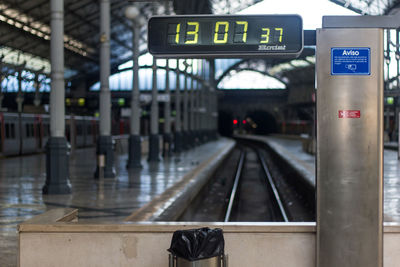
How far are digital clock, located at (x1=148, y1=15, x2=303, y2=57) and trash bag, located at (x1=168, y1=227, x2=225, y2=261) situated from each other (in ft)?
5.70

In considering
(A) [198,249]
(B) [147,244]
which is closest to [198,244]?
(A) [198,249]

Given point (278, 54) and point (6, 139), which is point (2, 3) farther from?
point (278, 54)

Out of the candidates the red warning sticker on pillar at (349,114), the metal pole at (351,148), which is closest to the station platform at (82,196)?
the metal pole at (351,148)

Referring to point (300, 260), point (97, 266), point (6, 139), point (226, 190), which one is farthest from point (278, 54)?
point (6, 139)

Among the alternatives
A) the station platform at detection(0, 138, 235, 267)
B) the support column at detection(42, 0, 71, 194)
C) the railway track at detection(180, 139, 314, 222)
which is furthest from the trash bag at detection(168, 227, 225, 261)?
the support column at detection(42, 0, 71, 194)

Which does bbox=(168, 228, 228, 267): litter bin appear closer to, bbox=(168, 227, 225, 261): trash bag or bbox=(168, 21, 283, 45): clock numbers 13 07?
bbox=(168, 227, 225, 261): trash bag

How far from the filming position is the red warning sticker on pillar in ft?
16.8

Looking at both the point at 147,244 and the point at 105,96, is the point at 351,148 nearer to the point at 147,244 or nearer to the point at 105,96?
the point at 147,244

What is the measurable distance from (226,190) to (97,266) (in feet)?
61.8

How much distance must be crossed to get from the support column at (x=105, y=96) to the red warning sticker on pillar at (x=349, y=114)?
13755 mm

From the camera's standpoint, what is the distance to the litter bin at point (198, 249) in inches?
188

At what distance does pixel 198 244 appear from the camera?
4805 millimetres

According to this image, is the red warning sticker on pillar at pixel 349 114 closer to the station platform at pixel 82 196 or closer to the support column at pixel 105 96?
the station platform at pixel 82 196

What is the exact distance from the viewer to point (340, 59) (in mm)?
5207
